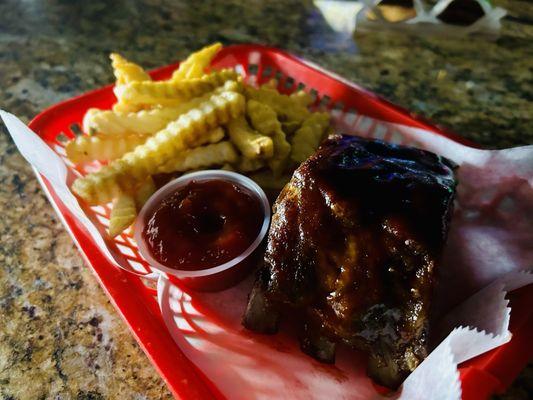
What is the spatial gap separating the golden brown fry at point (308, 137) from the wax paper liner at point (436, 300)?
58 cm

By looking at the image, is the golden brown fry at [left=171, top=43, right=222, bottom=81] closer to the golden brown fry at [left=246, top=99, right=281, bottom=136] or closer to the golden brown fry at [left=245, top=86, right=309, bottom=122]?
the golden brown fry at [left=245, top=86, right=309, bottom=122]

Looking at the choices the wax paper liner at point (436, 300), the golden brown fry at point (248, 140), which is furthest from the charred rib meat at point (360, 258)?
the golden brown fry at point (248, 140)

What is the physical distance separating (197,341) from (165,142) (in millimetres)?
826

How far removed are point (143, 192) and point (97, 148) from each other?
0.30m

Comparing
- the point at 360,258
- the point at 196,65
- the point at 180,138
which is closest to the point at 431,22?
the point at 196,65

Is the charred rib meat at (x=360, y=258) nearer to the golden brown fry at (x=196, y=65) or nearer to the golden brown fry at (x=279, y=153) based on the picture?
the golden brown fry at (x=279, y=153)

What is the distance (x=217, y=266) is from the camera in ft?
5.72

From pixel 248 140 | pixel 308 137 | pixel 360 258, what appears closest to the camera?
pixel 360 258

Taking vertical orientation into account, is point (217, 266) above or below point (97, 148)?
below

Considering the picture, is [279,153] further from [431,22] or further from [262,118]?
[431,22]

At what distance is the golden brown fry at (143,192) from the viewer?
2.02 meters

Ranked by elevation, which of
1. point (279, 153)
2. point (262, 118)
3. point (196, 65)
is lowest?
point (279, 153)

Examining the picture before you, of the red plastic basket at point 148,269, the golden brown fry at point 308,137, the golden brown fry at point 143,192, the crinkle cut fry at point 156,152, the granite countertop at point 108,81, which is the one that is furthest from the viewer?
the golden brown fry at point 308,137

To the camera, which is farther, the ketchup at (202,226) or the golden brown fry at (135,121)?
the golden brown fry at (135,121)
